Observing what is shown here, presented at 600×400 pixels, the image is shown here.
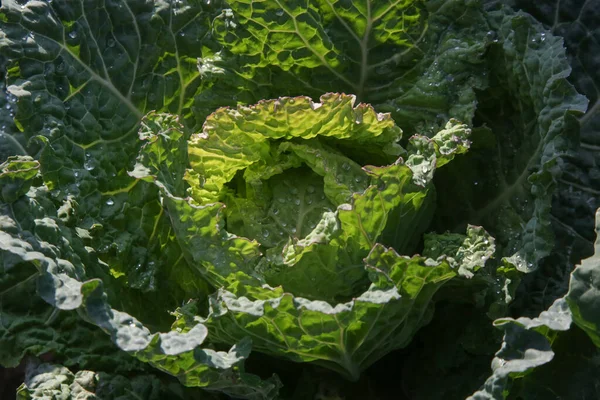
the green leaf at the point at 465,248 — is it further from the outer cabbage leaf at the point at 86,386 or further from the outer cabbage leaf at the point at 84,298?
the outer cabbage leaf at the point at 86,386

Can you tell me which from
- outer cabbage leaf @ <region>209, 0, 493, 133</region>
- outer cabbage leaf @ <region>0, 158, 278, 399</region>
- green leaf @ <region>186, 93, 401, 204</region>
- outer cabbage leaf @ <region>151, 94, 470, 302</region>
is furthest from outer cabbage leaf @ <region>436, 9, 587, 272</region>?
outer cabbage leaf @ <region>0, 158, 278, 399</region>

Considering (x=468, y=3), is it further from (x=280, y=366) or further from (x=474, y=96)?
(x=280, y=366)

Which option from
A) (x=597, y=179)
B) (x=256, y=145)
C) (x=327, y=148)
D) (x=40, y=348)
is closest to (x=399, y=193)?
(x=327, y=148)

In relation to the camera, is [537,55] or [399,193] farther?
[537,55]

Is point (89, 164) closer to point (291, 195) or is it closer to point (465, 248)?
point (291, 195)

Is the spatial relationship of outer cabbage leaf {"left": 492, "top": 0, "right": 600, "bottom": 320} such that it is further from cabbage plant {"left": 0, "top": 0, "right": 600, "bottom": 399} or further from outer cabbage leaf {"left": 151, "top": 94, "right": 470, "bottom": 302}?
outer cabbage leaf {"left": 151, "top": 94, "right": 470, "bottom": 302}

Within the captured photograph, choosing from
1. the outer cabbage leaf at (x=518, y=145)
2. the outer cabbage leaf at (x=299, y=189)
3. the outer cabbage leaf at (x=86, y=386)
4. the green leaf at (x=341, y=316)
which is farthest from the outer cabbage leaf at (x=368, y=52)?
the outer cabbage leaf at (x=86, y=386)

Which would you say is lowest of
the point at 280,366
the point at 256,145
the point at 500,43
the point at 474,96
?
the point at 280,366

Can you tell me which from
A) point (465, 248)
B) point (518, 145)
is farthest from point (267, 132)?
point (518, 145)
